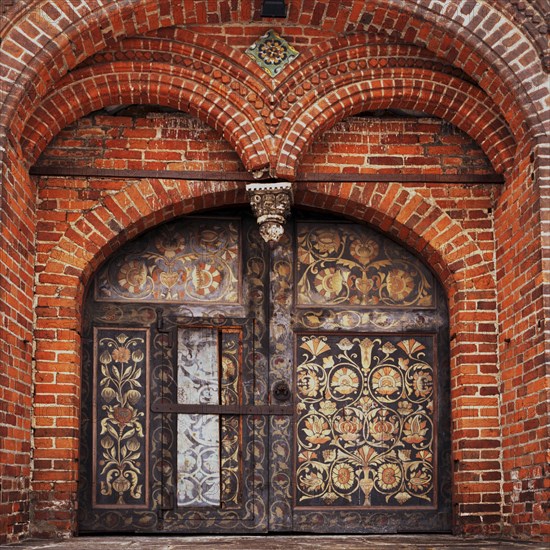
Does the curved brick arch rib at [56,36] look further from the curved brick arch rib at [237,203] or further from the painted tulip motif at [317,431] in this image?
the painted tulip motif at [317,431]

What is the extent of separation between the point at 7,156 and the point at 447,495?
3977 mm

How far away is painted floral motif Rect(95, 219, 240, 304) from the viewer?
331 inches

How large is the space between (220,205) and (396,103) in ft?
4.95

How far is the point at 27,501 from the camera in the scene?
7.58 meters

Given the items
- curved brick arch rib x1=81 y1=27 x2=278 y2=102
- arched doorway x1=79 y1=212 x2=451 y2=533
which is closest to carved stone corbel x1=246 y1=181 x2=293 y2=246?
arched doorway x1=79 y1=212 x2=451 y2=533

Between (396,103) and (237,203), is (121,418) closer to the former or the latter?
(237,203)

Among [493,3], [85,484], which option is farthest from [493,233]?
[85,484]

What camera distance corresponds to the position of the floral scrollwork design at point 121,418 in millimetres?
8102

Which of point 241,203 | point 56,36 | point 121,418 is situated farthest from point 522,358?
point 56,36

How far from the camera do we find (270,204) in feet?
26.2

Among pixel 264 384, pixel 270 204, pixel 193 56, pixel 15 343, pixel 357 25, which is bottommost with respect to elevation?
pixel 264 384

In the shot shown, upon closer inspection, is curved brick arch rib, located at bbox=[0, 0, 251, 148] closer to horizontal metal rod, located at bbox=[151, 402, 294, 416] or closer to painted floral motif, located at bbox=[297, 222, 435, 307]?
painted floral motif, located at bbox=[297, 222, 435, 307]

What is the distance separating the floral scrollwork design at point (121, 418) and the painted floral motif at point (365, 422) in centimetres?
118

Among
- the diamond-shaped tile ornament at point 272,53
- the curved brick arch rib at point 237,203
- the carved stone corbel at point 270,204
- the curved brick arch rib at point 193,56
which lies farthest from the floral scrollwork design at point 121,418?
the diamond-shaped tile ornament at point 272,53
